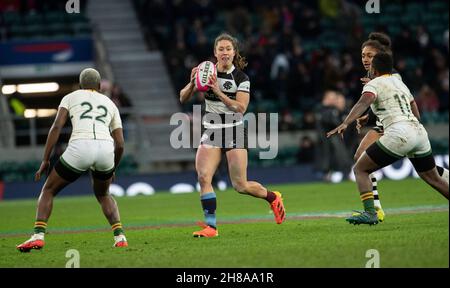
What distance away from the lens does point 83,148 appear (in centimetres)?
1168

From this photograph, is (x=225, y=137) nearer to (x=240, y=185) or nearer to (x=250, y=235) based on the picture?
(x=240, y=185)

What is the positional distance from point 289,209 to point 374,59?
612 cm

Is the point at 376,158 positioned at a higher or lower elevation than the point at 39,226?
higher

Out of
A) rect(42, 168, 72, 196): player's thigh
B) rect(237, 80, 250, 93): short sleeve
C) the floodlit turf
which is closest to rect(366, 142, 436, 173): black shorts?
the floodlit turf

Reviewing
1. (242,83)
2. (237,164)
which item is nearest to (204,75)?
(242,83)

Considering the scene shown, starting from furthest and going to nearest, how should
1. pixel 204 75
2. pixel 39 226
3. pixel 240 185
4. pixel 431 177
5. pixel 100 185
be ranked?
pixel 240 185 < pixel 204 75 < pixel 431 177 < pixel 100 185 < pixel 39 226

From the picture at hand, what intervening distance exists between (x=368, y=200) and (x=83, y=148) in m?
3.80

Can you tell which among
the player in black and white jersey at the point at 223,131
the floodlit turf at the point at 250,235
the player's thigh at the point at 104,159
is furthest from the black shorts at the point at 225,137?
the player's thigh at the point at 104,159

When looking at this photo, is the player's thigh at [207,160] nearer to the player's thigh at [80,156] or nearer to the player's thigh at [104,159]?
the player's thigh at [104,159]

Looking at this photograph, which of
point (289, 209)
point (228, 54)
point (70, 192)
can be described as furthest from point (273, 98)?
point (228, 54)

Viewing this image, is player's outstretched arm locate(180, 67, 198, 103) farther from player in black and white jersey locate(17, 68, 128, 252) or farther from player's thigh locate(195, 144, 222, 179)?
player in black and white jersey locate(17, 68, 128, 252)

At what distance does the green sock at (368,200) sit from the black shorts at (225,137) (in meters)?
1.68

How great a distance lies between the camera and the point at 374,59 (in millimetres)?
12781

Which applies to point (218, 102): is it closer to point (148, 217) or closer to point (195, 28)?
point (148, 217)
